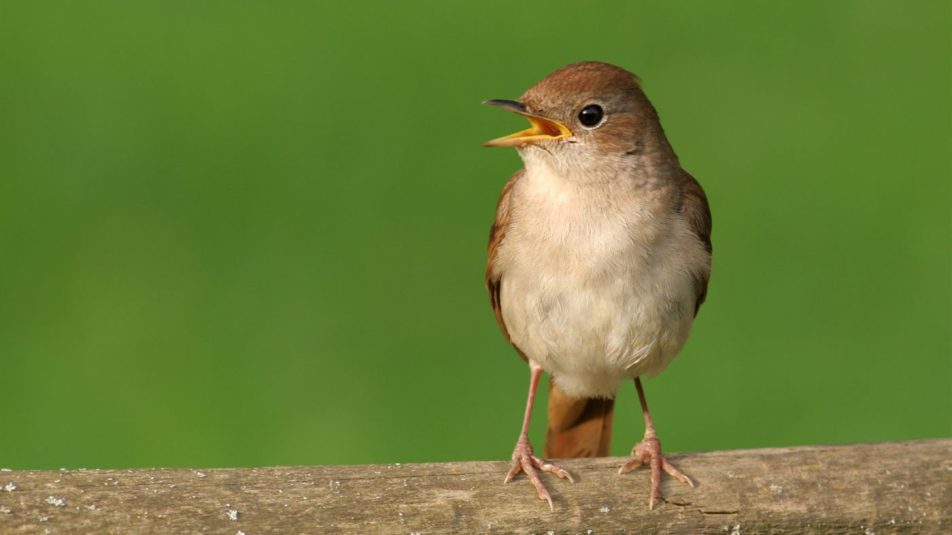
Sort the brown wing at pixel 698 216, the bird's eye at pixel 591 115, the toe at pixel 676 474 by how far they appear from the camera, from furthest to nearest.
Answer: the brown wing at pixel 698 216 → the bird's eye at pixel 591 115 → the toe at pixel 676 474

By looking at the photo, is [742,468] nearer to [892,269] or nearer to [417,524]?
[417,524]

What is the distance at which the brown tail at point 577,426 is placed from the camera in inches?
222

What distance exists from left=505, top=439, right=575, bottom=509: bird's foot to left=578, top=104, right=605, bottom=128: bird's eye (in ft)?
3.65

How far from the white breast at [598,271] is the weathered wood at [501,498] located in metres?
0.50

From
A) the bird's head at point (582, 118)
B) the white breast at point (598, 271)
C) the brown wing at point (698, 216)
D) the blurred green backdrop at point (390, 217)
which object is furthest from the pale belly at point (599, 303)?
the blurred green backdrop at point (390, 217)

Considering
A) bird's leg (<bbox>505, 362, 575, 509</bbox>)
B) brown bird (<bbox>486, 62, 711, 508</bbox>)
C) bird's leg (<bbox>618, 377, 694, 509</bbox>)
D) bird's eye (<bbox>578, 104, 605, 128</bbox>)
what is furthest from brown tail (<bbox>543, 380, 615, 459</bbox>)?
bird's eye (<bbox>578, 104, 605, 128</bbox>)

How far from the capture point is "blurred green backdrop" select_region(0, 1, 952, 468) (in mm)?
7641

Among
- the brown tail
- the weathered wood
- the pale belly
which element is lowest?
the weathered wood

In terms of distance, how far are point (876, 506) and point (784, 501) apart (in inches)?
9.8

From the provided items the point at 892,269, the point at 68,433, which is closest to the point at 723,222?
the point at 892,269

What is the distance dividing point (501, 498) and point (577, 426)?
1.48 metres

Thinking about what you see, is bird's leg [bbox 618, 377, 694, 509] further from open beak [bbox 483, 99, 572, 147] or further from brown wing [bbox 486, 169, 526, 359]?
open beak [bbox 483, 99, 572, 147]

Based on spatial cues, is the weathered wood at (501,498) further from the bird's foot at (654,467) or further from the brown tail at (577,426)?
the brown tail at (577,426)

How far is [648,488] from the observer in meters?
4.37
